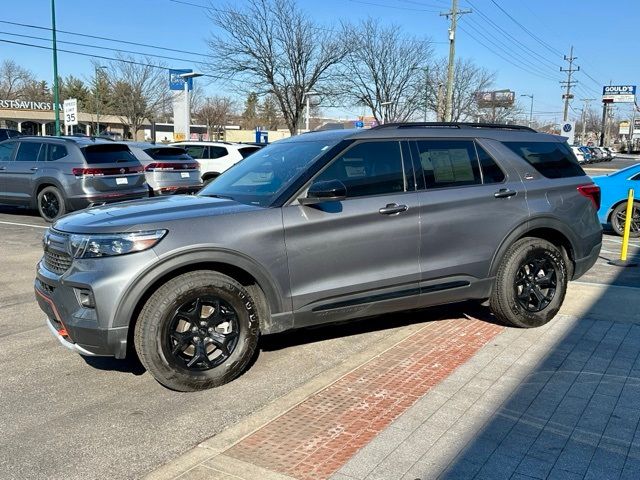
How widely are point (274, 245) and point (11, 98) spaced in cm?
7309

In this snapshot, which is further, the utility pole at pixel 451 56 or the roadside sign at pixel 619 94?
the roadside sign at pixel 619 94

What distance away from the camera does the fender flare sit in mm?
3730

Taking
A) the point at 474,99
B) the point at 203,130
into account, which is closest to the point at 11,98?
the point at 203,130

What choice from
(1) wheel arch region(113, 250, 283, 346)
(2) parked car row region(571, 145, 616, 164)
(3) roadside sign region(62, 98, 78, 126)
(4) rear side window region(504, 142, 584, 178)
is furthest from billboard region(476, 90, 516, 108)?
(1) wheel arch region(113, 250, 283, 346)

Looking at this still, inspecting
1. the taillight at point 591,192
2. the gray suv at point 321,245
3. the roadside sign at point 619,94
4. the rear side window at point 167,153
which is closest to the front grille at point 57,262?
the gray suv at point 321,245

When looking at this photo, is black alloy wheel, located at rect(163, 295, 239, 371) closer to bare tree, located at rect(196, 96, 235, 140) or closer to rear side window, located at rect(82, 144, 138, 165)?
rear side window, located at rect(82, 144, 138, 165)

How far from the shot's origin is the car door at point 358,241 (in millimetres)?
4273

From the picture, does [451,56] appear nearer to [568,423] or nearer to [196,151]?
[196,151]

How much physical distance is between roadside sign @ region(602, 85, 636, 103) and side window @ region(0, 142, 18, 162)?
111169 mm

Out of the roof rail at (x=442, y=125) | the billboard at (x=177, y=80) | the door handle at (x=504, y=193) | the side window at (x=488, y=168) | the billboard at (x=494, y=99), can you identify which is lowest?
the door handle at (x=504, y=193)

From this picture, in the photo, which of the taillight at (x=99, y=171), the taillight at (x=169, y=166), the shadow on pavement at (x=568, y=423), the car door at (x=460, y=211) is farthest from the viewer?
the taillight at (x=169, y=166)

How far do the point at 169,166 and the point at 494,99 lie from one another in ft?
163

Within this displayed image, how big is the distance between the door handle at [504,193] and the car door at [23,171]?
10186 mm

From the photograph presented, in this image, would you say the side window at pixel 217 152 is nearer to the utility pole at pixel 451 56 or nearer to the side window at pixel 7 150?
the side window at pixel 7 150
